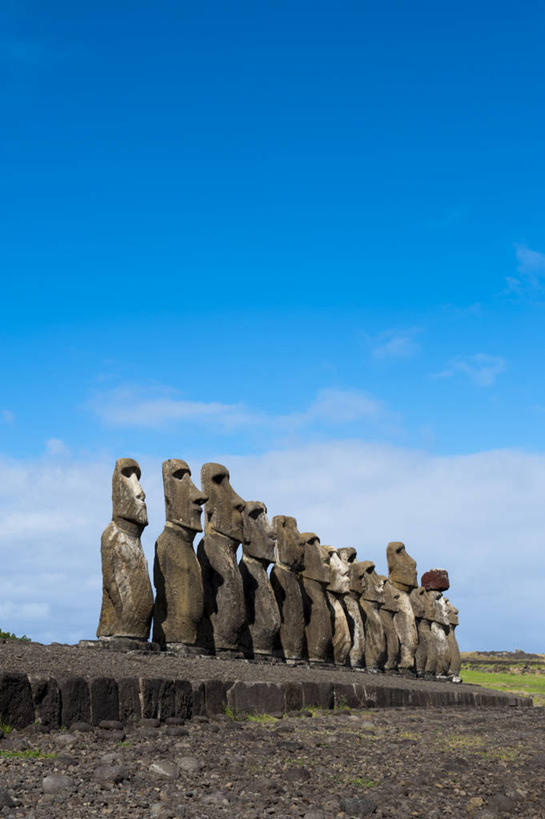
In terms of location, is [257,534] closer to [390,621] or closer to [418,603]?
[390,621]

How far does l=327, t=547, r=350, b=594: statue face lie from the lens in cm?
1847

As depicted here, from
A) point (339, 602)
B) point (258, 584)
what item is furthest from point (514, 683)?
point (258, 584)

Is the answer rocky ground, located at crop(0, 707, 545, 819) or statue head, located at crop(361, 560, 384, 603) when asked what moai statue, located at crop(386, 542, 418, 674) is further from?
rocky ground, located at crop(0, 707, 545, 819)

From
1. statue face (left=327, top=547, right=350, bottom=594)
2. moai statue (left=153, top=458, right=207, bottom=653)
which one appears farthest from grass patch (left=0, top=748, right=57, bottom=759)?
statue face (left=327, top=547, right=350, bottom=594)

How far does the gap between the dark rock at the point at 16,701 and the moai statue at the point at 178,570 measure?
604 cm

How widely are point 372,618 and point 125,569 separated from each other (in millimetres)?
9865

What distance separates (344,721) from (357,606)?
10538 millimetres

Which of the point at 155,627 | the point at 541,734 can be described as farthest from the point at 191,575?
the point at 541,734

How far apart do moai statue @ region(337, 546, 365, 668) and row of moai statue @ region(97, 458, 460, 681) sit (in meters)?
0.02

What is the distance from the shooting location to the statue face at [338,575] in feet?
60.6

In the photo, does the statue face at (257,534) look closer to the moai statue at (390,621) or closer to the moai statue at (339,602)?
the moai statue at (339,602)

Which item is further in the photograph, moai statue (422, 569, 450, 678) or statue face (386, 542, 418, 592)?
moai statue (422, 569, 450, 678)

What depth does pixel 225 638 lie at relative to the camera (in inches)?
516

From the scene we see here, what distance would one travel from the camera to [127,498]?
38.8 feet
